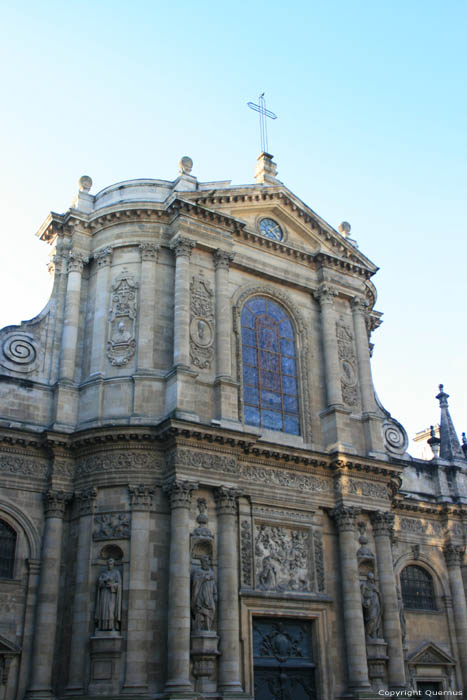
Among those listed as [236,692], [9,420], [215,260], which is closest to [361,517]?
[236,692]

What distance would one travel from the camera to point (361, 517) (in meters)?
22.5

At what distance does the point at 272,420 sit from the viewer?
75.0 feet

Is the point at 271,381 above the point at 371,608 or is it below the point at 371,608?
above

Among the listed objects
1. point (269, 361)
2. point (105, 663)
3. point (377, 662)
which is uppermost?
point (269, 361)

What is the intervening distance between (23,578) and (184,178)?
12302 mm

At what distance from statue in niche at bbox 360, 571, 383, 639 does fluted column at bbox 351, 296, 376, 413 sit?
209 inches

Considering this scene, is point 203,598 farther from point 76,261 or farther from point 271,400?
point 76,261

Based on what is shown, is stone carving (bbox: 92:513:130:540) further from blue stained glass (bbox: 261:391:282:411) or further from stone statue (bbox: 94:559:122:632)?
blue stained glass (bbox: 261:391:282:411)

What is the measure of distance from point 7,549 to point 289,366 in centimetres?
980

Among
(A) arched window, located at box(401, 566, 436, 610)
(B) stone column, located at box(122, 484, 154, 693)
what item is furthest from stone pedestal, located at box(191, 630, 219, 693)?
(A) arched window, located at box(401, 566, 436, 610)

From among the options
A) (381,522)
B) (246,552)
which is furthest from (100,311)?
(381,522)

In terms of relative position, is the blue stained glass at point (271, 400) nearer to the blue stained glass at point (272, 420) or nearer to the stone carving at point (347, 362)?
the blue stained glass at point (272, 420)

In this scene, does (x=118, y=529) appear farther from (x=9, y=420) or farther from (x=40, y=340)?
(x=40, y=340)

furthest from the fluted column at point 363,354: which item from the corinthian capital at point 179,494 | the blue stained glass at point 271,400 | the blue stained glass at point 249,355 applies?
the corinthian capital at point 179,494
